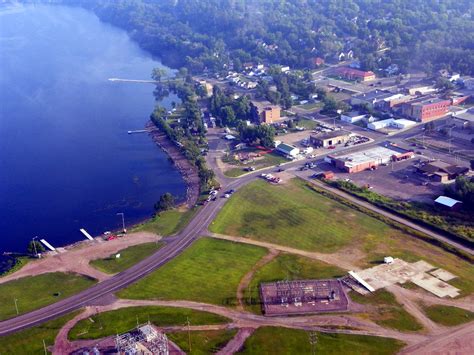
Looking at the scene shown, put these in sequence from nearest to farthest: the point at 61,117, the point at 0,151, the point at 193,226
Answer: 1. the point at 193,226
2. the point at 0,151
3. the point at 61,117

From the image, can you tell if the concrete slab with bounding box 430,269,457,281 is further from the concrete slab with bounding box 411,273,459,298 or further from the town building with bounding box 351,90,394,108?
the town building with bounding box 351,90,394,108

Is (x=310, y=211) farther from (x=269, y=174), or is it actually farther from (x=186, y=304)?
(x=186, y=304)

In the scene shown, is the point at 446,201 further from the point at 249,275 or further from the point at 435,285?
the point at 249,275

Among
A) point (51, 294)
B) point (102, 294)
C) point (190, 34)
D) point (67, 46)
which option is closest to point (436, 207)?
point (102, 294)

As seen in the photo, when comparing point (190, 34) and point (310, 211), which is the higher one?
point (190, 34)

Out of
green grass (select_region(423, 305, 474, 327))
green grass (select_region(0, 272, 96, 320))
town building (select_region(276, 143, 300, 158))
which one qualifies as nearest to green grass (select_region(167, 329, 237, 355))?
green grass (select_region(0, 272, 96, 320))

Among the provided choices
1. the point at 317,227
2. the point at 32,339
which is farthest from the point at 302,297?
the point at 32,339

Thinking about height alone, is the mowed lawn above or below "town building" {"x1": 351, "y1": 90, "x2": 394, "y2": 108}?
below
